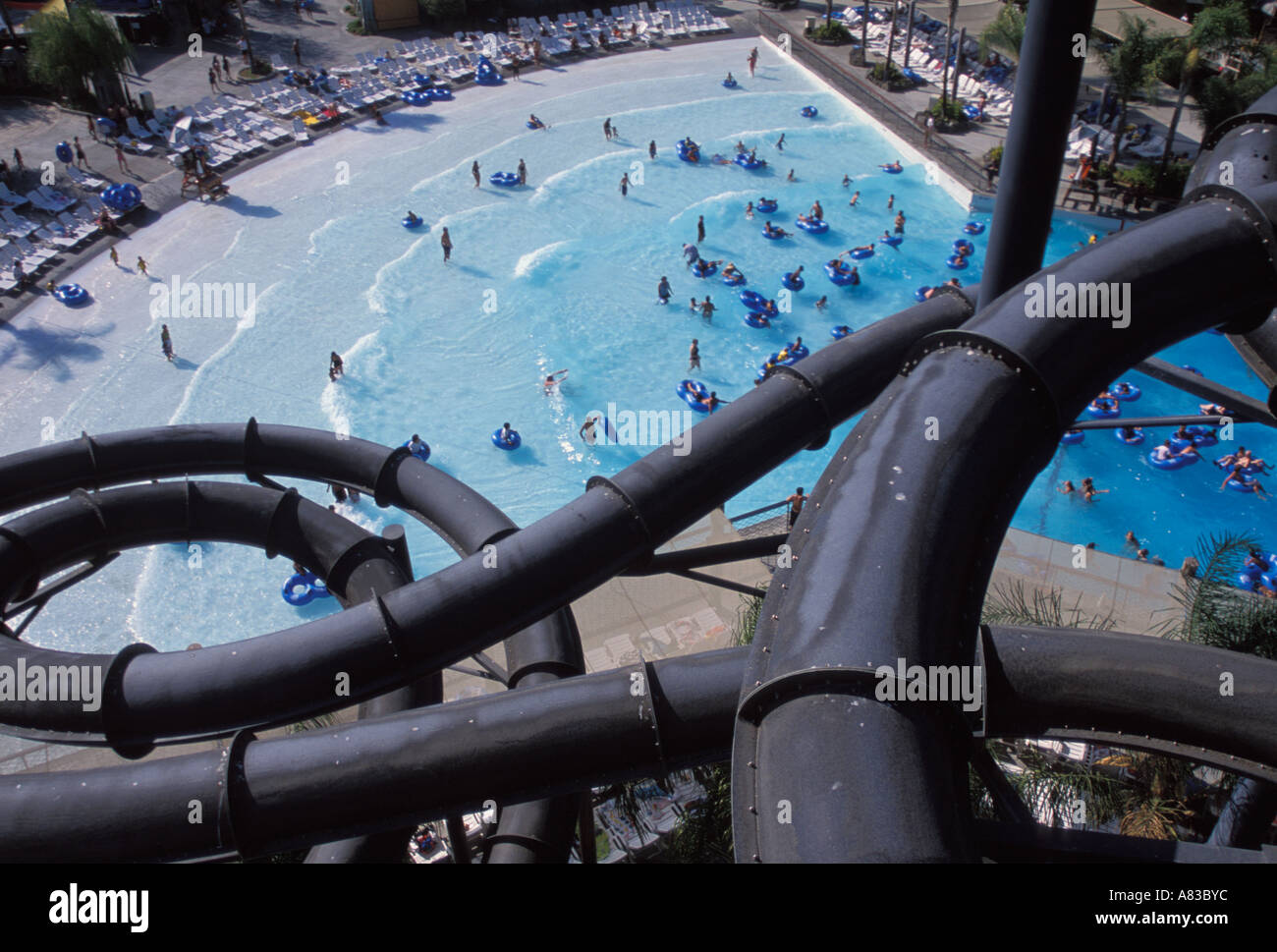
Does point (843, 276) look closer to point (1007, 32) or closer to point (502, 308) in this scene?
point (502, 308)

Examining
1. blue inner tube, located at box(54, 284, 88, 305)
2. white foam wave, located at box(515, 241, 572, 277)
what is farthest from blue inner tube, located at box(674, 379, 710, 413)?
blue inner tube, located at box(54, 284, 88, 305)

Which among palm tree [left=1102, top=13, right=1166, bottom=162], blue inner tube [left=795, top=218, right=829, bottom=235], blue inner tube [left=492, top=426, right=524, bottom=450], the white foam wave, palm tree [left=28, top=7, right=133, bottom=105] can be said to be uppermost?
palm tree [left=1102, top=13, right=1166, bottom=162]

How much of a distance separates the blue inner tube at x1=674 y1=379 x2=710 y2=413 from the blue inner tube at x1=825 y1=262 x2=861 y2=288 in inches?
323

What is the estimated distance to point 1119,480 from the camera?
29203 millimetres

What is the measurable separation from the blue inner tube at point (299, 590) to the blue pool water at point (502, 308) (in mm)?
390

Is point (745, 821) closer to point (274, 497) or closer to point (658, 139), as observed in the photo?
point (274, 497)

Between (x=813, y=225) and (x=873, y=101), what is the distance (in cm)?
1195

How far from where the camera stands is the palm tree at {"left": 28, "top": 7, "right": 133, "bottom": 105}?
1663 inches

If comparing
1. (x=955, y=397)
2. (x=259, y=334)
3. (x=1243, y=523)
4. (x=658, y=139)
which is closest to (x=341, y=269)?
(x=259, y=334)

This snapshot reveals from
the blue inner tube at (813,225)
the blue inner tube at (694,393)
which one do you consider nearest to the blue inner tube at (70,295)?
the blue inner tube at (694,393)

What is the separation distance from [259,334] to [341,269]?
4.50m

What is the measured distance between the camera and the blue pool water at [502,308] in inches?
1101

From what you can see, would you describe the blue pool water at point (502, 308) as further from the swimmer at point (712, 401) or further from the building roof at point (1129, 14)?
the building roof at point (1129, 14)

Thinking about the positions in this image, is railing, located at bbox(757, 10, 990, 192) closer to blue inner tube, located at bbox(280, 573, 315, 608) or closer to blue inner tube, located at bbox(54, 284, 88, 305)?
blue inner tube, located at bbox(280, 573, 315, 608)
